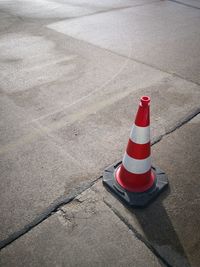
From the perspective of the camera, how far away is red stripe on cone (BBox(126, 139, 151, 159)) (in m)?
2.62

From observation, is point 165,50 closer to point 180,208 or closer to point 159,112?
point 159,112

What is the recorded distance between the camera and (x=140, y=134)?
258cm

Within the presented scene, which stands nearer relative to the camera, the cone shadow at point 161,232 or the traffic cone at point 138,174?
the cone shadow at point 161,232

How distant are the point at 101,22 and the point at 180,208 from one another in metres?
6.97

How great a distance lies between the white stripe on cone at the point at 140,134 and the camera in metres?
2.57

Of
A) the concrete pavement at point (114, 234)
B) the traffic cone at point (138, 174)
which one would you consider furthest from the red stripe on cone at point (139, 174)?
the concrete pavement at point (114, 234)

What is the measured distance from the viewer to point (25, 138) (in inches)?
140

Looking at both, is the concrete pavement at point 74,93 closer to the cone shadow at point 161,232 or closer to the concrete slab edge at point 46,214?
the concrete slab edge at point 46,214

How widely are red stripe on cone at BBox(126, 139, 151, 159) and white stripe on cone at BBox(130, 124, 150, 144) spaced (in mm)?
42

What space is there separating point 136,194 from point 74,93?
7.84 feet

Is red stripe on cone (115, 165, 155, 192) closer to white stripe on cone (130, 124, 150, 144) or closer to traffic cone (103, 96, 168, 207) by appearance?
traffic cone (103, 96, 168, 207)

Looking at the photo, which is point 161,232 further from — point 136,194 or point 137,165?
point 137,165

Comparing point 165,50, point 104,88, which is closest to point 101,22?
point 165,50

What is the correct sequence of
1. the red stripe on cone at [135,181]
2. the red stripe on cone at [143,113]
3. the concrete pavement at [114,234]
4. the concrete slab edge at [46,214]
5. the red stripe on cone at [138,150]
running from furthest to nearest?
the red stripe on cone at [135,181]
the red stripe on cone at [138,150]
the red stripe on cone at [143,113]
the concrete slab edge at [46,214]
the concrete pavement at [114,234]
